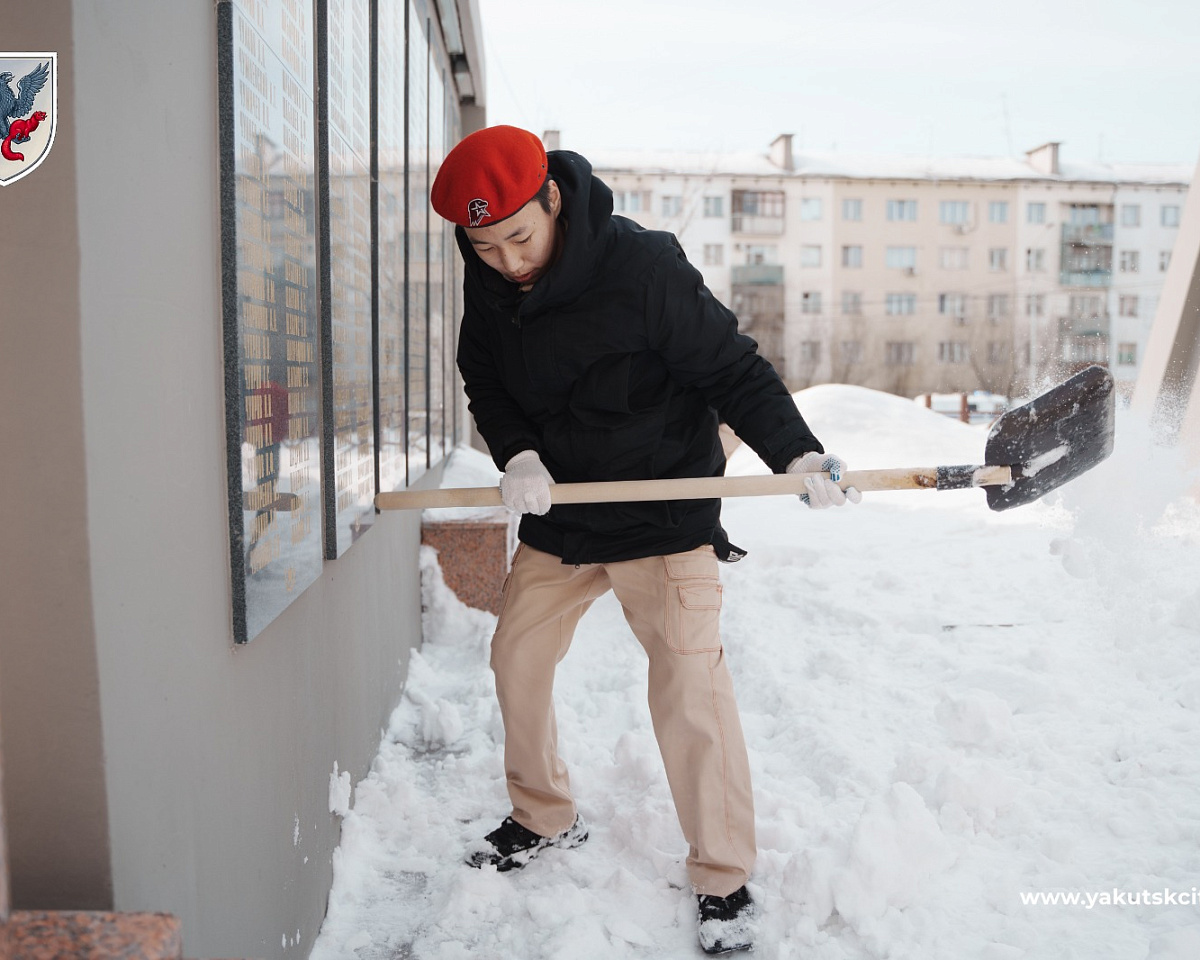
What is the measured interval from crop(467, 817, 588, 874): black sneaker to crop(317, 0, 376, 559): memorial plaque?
92cm

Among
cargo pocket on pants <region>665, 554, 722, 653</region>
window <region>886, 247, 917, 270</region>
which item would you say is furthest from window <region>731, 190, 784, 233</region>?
cargo pocket on pants <region>665, 554, 722, 653</region>

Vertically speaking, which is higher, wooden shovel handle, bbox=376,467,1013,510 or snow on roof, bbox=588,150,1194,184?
snow on roof, bbox=588,150,1194,184

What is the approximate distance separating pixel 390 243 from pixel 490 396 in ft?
3.71

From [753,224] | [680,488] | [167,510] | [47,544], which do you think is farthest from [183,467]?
[753,224]

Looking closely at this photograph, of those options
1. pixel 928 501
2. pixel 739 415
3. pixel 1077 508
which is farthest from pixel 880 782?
pixel 928 501

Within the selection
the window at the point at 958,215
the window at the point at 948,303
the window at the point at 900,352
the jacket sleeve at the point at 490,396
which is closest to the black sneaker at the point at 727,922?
the jacket sleeve at the point at 490,396

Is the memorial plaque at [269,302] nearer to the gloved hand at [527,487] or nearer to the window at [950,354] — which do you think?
the gloved hand at [527,487]

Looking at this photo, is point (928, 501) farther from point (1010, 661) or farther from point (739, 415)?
point (739, 415)

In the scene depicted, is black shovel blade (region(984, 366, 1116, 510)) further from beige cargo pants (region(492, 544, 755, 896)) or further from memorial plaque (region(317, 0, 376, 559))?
memorial plaque (region(317, 0, 376, 559))

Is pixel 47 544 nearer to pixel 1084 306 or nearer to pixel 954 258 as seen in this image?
pixel 954 258

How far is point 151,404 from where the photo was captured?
1.43m

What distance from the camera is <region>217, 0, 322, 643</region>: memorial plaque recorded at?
68.1 inches

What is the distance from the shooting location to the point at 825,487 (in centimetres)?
243

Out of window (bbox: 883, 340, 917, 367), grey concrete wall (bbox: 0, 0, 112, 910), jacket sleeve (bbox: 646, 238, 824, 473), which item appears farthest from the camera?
window (bbox: 883, 340, 917, 367)
